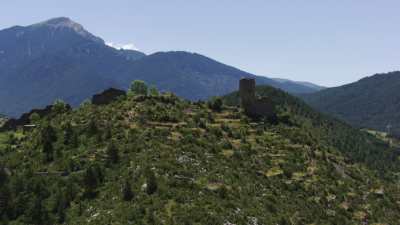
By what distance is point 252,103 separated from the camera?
13025 centimetres

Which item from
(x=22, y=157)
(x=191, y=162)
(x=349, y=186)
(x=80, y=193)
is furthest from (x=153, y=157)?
(x=349, y=186)

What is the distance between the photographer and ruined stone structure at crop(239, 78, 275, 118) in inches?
5084

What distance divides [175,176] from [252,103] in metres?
61.4

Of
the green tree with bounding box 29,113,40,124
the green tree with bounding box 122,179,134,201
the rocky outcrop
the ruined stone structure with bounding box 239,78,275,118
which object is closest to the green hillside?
the green tree with bounding box 122,179,134,201

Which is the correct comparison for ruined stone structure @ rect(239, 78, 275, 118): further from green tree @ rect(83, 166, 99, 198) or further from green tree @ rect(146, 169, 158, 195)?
green tree @ rect(146, 169, 158, 195)

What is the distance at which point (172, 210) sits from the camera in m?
62.5

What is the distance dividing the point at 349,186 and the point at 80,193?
4905cm

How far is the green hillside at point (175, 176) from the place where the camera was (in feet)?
216

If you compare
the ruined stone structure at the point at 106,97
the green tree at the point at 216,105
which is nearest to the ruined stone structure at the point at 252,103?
the green tree at the point at 216,105

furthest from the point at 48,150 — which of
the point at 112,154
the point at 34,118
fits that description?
the point at 34,118

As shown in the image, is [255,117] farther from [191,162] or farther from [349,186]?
[191,162]

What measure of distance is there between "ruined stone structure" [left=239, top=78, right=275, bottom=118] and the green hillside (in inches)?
472

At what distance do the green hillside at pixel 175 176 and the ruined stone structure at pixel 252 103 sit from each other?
11995 millimetres

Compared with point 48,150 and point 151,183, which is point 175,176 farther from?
point 48,150
